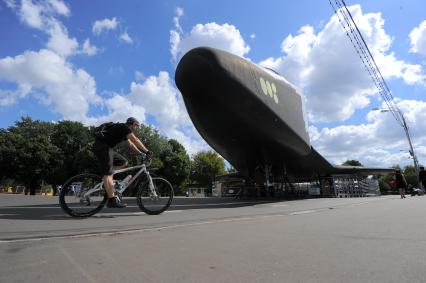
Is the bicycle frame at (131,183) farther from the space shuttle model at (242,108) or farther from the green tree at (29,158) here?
the green tree at (29,158)

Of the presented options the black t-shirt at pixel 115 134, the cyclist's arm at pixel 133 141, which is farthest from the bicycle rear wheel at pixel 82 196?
the cyclist's arm at pixel 133 141

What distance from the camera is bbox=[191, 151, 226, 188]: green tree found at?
79375mm

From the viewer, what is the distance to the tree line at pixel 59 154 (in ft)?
171

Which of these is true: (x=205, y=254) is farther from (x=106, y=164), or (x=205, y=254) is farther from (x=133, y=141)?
(x=133, y=141)

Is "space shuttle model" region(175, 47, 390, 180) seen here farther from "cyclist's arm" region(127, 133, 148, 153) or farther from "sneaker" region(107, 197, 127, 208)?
"sneaker" region(107, 197, 127, 208)

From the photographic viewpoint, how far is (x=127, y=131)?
6551mm

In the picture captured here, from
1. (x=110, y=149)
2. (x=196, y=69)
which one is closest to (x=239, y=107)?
(x=196, y=69)

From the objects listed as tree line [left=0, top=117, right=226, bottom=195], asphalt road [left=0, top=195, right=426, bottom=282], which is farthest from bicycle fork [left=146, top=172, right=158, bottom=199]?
tree line [left=0, top=117, right=226, bottom=195]

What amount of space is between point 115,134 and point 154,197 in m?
1.44

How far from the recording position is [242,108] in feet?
44.8

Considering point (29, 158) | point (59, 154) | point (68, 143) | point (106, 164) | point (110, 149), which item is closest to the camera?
point (106, 164)

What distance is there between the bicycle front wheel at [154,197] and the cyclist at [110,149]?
59cm

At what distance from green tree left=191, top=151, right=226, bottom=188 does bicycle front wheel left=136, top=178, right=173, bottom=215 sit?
71.1 metres

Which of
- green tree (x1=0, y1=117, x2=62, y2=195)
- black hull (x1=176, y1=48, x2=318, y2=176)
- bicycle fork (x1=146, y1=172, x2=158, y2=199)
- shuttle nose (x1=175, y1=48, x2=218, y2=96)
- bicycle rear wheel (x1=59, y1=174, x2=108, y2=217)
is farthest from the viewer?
green tree (x1=0, y1=117, x2=62, y2=195)
